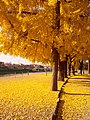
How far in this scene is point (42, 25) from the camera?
1859cm

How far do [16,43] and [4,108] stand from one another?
767cm

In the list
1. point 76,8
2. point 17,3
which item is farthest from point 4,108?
point 76,8

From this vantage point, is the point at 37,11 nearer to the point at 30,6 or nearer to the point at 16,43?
the point at 30,6

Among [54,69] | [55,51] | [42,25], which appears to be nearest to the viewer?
[42,25]

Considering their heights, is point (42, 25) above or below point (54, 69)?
above

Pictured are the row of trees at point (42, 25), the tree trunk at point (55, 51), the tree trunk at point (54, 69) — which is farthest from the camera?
the tree trunk at point (54, 69)

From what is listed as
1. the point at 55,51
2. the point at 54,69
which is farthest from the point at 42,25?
the point at 54,69

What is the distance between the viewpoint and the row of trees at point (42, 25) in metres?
18.6

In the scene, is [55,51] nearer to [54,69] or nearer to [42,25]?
[54,69]

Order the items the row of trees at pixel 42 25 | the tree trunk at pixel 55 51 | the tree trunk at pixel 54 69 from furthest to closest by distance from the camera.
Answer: the tree trunk at pixel 54 69 < the tree trunk at pixel 55 51 < the row of trees at pixel 42 25

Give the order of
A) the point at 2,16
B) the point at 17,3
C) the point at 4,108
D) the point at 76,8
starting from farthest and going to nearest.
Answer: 1. the point at 76,8
2. the point at 17,3
3. the point at 2,16
4. the point at 4,108

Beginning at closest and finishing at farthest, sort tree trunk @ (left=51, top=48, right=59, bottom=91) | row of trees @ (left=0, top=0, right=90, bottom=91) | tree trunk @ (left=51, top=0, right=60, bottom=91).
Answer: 1. row of trees @ (left=0, top=0, right=90, bottom=91)
2. tree trunk @ (left=51, top=0, right=60, bottom=91)
3. tree trunk @ (left=51, top=48, right=59, bottom=91)

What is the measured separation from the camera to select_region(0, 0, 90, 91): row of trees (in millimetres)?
18641

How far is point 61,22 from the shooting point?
1980cm
